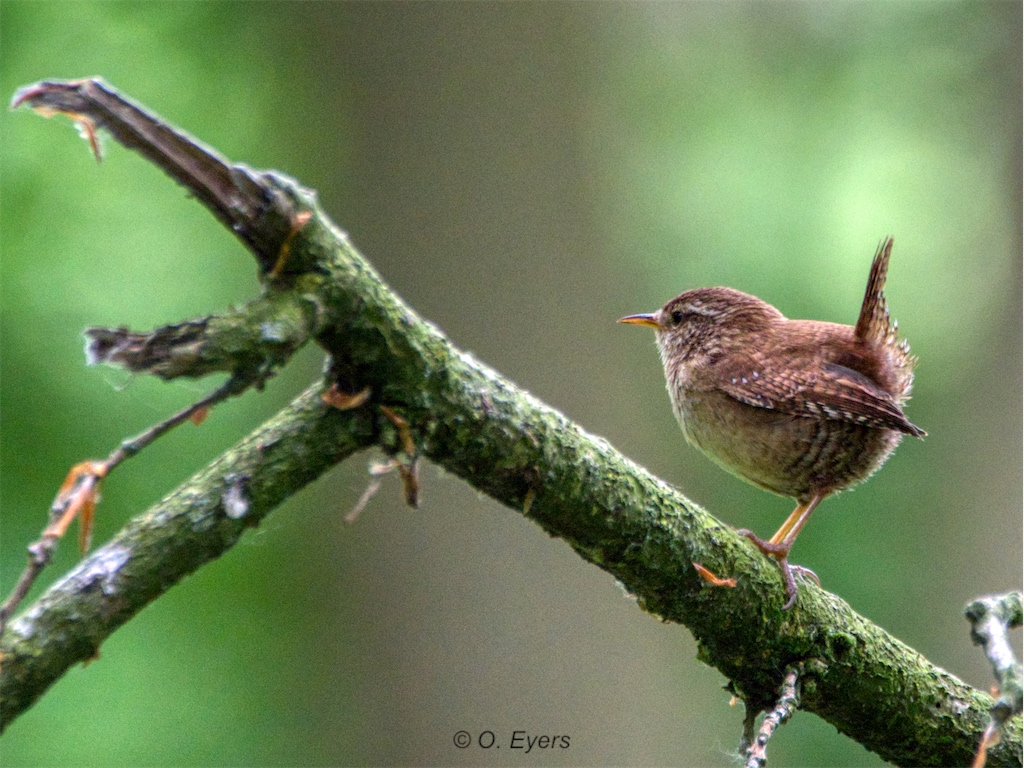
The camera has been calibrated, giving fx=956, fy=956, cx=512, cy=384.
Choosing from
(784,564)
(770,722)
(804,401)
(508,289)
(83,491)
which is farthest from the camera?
(508,289)

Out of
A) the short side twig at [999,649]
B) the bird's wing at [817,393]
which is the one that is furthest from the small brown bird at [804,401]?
the short side twig at [999,649]

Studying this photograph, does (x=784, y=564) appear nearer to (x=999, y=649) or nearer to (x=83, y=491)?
(x=999, y=649)

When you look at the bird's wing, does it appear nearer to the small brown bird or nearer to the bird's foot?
the small brown bird

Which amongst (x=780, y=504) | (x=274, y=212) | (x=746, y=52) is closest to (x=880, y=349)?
(x=274, y=212)

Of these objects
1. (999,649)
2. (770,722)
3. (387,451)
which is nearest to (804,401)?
(999,649)

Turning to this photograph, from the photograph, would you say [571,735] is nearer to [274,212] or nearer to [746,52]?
[274,212]

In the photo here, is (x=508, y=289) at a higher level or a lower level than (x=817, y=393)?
higher

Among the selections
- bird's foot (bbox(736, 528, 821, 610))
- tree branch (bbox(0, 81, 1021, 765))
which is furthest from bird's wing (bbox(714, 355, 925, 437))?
tree branch (bbox(0, 81, 1021, 765))
